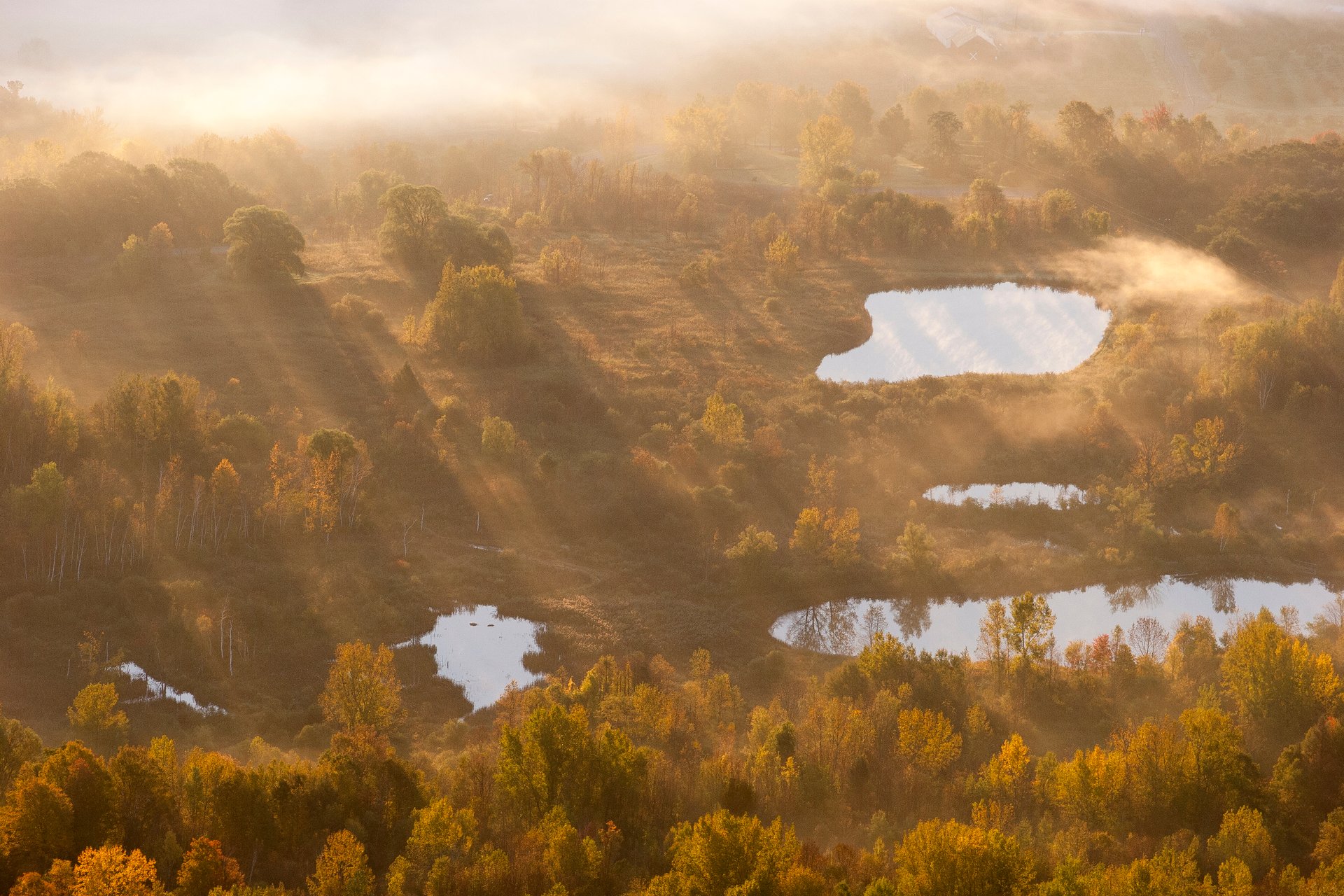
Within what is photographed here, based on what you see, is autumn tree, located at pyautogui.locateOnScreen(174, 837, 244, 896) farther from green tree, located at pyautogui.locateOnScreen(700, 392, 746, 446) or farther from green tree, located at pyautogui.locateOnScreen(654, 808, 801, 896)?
green tree, located at pyautogui.locateOnScreen(700, 392, 746, 446)

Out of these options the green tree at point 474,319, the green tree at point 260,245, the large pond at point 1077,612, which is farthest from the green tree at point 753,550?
the green tree at point 260,245

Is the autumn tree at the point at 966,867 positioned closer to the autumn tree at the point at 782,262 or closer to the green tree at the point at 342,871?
the green tree at the point at 342,871

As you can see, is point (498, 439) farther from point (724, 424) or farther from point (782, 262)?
point (782, 262)

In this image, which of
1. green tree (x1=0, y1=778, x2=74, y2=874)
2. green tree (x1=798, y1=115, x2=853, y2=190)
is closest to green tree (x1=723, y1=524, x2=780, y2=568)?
green tree (x1=0, y1=778, x2=74, y2=874)

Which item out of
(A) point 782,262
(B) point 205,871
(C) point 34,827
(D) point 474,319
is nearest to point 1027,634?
(B) point 205,871

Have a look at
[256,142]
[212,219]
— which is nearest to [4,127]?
[256,142]

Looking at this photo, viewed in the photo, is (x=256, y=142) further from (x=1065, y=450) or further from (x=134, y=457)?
(x=1065, y=450)
